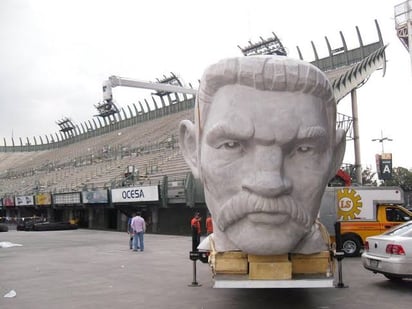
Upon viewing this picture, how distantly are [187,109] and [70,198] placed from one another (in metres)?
15.4

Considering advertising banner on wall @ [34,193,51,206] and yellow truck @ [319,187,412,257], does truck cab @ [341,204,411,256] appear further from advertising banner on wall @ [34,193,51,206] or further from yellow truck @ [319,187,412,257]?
advertising banner on wall @ [34,193,51,206]

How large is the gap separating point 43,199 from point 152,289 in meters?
31.4

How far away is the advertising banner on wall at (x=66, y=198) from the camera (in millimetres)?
33594

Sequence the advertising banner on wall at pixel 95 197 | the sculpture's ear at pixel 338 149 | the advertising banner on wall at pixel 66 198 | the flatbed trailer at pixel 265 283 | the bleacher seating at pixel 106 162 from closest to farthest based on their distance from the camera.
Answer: the flatbed trailer at pixel 265 283 < the sculpture's ear at pixel 338 149 < the advertising banner on wall at pixel 95 197 < the bleacher seating at pixel 106 162 < the advertising banner on wall at pixel 66 198

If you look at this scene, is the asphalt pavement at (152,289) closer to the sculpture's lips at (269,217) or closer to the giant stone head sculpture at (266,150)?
the giant stone head sculpture at (266,150)

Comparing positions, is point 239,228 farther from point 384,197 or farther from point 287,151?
point 384,197

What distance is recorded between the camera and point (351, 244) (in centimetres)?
1476

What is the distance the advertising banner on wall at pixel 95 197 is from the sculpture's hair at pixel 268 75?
2423cm

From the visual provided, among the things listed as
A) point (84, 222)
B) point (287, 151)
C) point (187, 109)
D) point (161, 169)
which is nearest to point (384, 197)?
point (287, 151)

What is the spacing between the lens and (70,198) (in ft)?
113

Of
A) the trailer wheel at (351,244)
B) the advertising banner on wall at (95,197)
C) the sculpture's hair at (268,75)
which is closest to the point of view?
the sculpture's hair at (268,75)

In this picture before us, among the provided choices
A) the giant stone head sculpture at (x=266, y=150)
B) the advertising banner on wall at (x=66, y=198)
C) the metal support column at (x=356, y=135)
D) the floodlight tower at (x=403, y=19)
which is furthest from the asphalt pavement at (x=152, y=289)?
the floodlight tower at (x=403, y=19)

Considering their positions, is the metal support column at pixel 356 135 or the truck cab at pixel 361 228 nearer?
the truck cab at pixel 361 228

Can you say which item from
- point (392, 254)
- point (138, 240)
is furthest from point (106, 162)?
point (392, 254)
